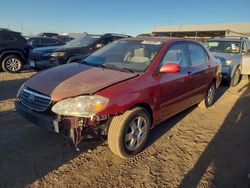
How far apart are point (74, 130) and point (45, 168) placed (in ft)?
2.30

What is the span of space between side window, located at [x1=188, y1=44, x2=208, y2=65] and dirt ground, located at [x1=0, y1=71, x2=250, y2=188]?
127 cm

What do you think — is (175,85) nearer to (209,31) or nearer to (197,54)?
(197,54)

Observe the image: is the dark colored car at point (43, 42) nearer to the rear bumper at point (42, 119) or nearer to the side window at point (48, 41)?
the side window at point (48, 41)

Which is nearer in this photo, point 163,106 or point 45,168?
point 45,168

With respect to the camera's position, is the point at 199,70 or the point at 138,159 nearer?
the point at 138,159

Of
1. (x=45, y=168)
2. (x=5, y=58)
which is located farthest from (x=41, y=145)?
(x=5, y=58)

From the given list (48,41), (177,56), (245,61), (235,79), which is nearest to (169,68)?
(177,56)

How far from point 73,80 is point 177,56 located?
6.42ft

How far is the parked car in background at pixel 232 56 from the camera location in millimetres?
8469

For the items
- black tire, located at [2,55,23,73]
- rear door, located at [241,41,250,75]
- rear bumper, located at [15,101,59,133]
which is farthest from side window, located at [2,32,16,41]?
rear door, located at [241,41,250,75]

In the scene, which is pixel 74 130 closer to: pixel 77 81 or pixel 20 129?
pixel 77 81

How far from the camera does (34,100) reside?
3.32m

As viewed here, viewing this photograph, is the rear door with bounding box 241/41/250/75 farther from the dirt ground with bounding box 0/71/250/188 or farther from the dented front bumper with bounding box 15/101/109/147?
the dented front bumper with bounding box 15/101/109/147

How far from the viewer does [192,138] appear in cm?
429
